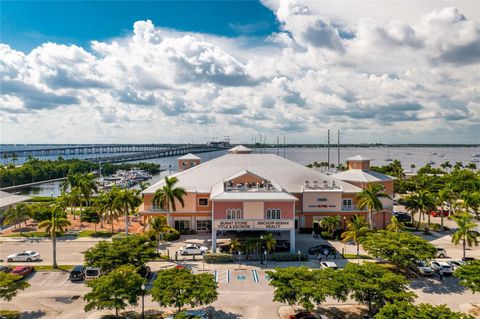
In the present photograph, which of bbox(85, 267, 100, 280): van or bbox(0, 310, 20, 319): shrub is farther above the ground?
bbox(85, 267, 100, 280): van

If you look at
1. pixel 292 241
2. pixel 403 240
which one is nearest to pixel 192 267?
pixel 292 241

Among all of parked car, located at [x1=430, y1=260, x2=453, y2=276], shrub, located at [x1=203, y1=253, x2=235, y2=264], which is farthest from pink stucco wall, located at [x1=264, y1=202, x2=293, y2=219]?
parked car, located at [x1=430, y1=260, x2=453, y2=276]

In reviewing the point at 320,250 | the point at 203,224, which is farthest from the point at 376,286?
the point at 203,224

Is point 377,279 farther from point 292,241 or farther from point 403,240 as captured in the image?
point 292,241

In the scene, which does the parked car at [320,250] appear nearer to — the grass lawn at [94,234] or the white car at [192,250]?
the white car at [192,250]

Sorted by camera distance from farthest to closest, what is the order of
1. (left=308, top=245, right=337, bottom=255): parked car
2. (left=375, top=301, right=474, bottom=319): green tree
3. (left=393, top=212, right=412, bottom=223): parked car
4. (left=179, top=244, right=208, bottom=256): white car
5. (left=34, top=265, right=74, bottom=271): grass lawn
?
(left=393, top=212, right=412, bottom=223): parked car → (left=308, top=245, right=337, bottom=255): parked car → (left=179, top=244, right=208, bottom=256): white car → (left=34, top=265, right=74, bottom=271): grass lawn → (left=375, top=301, right=474, bottom=319): green tree

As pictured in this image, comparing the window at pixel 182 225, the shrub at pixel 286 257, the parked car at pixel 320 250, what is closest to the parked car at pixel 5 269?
the window at pixel 182 225

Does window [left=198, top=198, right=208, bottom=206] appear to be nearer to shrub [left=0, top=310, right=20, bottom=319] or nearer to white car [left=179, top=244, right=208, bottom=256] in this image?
white car [left=179, top=244, right=208, bottom=256]

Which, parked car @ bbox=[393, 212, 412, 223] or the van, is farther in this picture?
parked car @ bbox=[393, 212, 412, 223]
